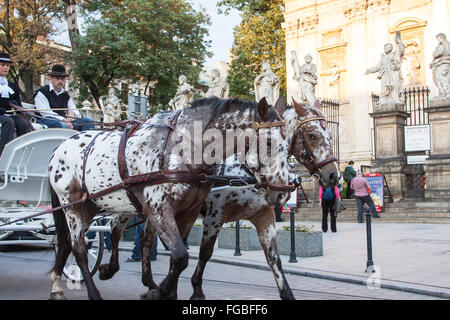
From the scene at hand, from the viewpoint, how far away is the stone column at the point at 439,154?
1825cm

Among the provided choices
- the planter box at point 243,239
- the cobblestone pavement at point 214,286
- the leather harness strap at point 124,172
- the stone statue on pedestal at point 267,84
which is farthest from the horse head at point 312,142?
the stone statue on pedestal at point 267,84

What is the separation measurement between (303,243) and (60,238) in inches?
215

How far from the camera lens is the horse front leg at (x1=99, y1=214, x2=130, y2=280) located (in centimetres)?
673

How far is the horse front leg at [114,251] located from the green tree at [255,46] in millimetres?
30634

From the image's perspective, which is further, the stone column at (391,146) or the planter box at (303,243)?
the stone column at (391,146)

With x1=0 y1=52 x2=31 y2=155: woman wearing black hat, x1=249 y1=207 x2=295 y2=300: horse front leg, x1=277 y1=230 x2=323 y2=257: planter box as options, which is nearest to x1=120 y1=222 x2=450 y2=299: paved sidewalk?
x1=277 y1=230 x2=323 y2=257: planter box

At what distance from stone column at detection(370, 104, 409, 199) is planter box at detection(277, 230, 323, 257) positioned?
995 centimetres

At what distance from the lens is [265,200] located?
6.03 metres

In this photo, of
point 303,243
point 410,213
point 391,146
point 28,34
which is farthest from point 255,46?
point 303,243

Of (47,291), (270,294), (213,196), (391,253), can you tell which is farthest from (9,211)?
(391,253)

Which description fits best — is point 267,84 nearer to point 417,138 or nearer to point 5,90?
point 417,138

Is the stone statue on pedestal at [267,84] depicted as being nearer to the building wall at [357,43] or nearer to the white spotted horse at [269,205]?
the building wall at [357,43]

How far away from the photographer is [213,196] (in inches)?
254

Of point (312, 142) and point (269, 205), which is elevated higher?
point (312, 142)
